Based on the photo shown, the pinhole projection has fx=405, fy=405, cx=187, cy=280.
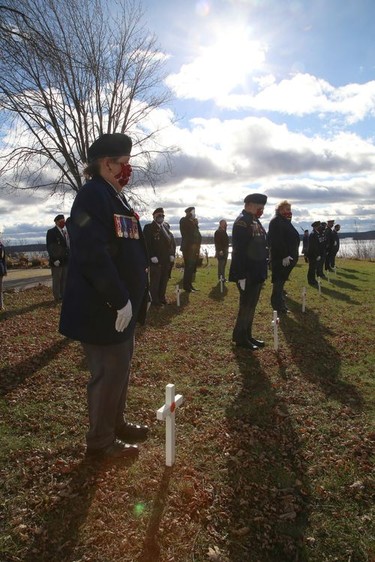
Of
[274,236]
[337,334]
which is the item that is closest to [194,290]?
[274,236]

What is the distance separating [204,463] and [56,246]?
988cm

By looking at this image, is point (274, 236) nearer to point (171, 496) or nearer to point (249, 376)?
point (249, 376)

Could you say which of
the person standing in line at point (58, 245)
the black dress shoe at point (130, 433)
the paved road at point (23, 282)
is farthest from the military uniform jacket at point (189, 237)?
the black dress shoe at point (130, 433)

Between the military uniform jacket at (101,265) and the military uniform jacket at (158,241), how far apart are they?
795 cm

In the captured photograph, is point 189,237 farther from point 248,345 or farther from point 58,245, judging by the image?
point 248,345

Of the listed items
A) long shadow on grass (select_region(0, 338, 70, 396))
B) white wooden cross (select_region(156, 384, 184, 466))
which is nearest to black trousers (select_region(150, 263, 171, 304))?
long shadow on grass (select_region(0, 338, 70, 396))

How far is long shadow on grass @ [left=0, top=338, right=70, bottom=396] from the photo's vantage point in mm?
6178

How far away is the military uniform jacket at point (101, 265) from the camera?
3.28 metres

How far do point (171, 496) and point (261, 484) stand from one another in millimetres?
872

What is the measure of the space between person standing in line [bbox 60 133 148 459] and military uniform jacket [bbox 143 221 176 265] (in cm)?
793

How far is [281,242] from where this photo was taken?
10.0 meters

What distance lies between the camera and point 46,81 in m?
16.5

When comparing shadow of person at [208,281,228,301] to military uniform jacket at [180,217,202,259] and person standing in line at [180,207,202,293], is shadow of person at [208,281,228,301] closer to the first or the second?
person standing in line at [180,207,202,293]

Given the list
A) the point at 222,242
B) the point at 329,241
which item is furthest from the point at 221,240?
the point at 329,241
